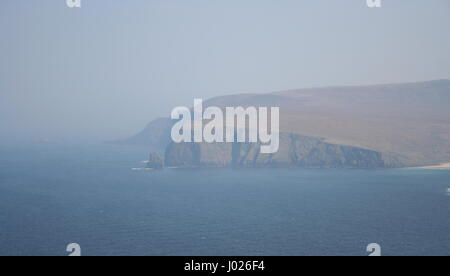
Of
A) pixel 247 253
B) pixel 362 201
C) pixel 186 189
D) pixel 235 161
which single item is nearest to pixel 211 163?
pixel 235 161

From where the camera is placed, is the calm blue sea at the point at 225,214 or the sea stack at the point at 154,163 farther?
the sea stack at the point at 154,163

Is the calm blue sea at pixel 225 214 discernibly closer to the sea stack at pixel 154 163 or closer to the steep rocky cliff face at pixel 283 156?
the sea stack at pixel 154 163

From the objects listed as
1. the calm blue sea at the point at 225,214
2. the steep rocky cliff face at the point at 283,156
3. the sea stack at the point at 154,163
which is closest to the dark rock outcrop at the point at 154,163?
the sea stack at the point at 154,163

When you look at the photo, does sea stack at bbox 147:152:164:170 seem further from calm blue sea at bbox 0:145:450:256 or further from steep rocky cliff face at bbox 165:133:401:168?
calm blue sea at bbox 0:145:450:256

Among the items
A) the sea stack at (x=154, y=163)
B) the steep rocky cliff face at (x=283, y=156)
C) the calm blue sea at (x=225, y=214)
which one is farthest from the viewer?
the steep rocky cliff face at (x=283, y=156)

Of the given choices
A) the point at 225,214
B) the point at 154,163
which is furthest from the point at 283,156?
the point at 225,214
